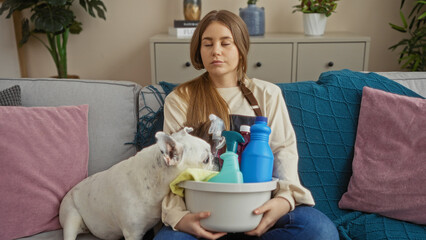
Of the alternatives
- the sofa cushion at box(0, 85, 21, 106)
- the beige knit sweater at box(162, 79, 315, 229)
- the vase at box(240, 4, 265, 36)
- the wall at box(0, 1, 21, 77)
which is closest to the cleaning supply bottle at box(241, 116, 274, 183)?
the beige knit sweater at box(162, 79, 315, 229)

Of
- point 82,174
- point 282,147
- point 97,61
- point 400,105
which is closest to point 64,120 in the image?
point 82,174

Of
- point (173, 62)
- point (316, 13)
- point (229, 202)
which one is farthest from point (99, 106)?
point (316, 13)

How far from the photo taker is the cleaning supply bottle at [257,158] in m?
1.07

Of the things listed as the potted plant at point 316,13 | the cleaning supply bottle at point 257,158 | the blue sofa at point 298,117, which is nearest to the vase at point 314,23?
the potted plant at point 316,13

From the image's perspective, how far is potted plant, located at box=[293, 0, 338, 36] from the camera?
269 centimetres

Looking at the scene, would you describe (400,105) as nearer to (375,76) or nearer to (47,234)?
(375,76)

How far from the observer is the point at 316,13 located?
2699 mm

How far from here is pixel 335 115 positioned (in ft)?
5.16

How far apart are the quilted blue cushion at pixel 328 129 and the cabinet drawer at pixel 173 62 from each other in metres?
1.16

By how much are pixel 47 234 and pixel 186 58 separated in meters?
1.58

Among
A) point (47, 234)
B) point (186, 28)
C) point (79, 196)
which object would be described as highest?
point (186, 28)

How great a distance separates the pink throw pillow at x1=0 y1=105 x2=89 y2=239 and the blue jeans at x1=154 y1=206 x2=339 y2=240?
1.55 ft

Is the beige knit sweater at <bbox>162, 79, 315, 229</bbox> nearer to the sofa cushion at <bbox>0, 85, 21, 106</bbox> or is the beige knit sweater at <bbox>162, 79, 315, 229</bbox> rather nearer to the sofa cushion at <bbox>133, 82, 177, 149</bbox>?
the sofa cushion at <bbox>133, 82, 177, 149</bbox>

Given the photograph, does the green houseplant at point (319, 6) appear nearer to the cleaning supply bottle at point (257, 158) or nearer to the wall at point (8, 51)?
the cleaning supply bottle at point (257, 158)
